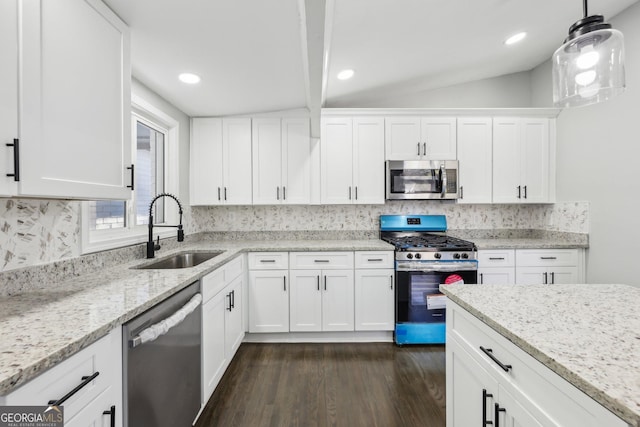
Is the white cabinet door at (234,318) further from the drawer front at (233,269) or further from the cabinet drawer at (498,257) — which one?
the cabinet drawer at (498,257)

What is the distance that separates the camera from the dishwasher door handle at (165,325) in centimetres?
112

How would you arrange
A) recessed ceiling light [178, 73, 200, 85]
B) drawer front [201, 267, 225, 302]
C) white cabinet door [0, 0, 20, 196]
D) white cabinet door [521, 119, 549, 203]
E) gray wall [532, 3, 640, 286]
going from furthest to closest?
white cabinet door [521, 119, 549, 203] → gray wall [532, 3, 640, 286] → recessed ceiling light [178, 73, 200, 85] → drawer front [201, 267, 225, 302] → white cabinet door [0, 0, 20, 196]

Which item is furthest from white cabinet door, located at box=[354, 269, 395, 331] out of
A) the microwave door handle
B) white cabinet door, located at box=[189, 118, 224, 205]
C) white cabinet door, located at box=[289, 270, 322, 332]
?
white cabinet door, located at box=[189, 118, 224, 205]

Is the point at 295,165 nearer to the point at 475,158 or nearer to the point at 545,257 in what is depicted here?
the point at 475,158

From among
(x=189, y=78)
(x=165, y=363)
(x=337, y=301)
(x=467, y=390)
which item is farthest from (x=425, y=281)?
(x=189, y=78)

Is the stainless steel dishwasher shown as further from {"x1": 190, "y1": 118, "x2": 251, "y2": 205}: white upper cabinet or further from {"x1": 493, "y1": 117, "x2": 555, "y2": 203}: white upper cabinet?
{"x1": 493, "y1": 117, "x2": 555, "y2": 203}: white upper cabinet

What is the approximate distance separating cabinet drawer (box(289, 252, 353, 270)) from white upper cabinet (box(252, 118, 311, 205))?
2.09 feet

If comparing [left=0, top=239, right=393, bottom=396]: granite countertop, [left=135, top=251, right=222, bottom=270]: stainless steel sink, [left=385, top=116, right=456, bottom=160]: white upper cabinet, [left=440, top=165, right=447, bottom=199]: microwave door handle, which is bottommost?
[left=135, top=251, right=222, bottom=270]: stainless steel sink

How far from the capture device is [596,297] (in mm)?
1152

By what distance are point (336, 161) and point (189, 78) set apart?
1.60m

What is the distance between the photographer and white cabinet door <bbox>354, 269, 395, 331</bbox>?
2816 mm

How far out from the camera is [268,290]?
2824 mm

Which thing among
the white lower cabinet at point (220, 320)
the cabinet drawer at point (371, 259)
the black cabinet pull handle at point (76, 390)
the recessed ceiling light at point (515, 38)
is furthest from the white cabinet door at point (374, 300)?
the recessed ceiling light at point (515, 38)

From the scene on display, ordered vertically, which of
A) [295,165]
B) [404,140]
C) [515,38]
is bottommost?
[295,165]
